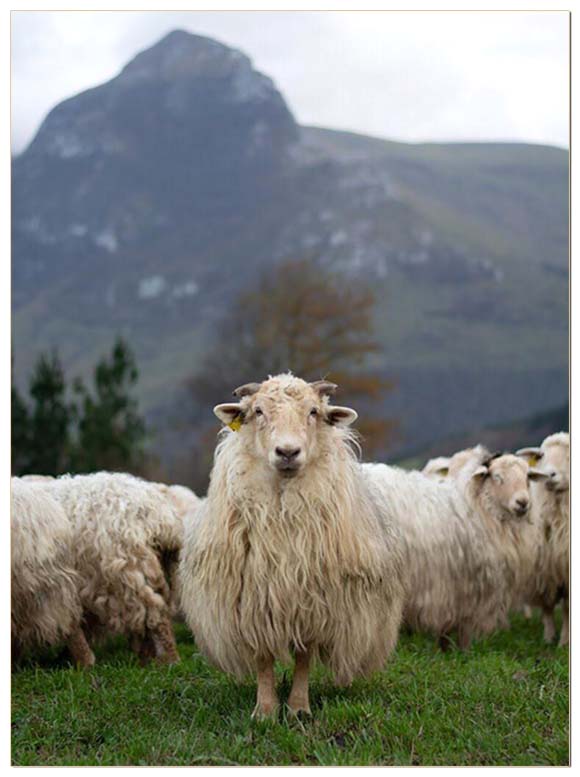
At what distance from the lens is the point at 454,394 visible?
157 feet

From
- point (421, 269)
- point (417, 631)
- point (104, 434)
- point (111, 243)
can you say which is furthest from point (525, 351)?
point (417, 631)

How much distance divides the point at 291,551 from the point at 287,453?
27.2 inches

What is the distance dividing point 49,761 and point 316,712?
1522 millimetres

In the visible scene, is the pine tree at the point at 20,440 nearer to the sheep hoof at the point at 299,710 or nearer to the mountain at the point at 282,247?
the sheep hoof at the point at 299,710

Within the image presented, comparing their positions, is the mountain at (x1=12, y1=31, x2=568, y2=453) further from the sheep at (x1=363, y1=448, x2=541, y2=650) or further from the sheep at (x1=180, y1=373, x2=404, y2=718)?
the sheep at (x1=180, y1=373, x2=404, y2=718)

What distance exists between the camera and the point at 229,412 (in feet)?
20.0

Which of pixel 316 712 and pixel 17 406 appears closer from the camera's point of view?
pixel 316 712

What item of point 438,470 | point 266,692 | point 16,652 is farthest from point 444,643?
point 16,652

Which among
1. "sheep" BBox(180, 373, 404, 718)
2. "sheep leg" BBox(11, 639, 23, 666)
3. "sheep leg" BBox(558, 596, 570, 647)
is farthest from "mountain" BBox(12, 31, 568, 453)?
"sheep" BBox(180, 373, 404, 718)

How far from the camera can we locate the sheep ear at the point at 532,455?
34.1ft

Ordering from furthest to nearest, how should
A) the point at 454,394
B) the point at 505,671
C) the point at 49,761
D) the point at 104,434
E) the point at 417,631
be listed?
the point at 454,394 → the point at 104,434 → the point at 417,631 → the point at 505,671 → the point at 49,761

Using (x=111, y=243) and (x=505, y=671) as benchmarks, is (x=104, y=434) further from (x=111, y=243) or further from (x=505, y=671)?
(x=111, y=243)

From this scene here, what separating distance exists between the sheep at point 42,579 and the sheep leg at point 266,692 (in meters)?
1.98

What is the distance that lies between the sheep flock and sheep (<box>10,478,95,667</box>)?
13mm
